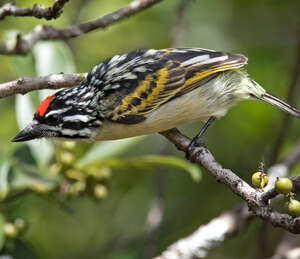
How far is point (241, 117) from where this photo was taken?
5906 millimetres

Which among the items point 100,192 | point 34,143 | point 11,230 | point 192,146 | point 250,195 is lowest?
point 11,230

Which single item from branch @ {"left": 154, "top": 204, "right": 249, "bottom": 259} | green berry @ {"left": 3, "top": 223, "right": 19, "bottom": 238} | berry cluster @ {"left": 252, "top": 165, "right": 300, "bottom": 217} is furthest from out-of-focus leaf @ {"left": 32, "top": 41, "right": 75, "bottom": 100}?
berry cluster @ {"left": 252, "top": 165, "right": 300, "bottom": 217}

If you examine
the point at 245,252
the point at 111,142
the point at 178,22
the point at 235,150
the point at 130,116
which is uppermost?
the point at 178,22

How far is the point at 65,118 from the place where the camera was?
13.6 feet

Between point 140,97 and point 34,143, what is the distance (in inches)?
44.2

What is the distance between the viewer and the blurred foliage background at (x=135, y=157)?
452 cm

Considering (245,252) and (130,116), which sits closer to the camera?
(130,116)

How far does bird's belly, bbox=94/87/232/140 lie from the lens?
4.16 m

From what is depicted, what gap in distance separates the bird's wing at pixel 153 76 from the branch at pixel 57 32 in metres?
0.32

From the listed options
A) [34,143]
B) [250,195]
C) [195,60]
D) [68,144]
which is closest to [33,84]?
[68,144]

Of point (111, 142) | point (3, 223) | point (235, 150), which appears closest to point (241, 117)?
point (235, 150)

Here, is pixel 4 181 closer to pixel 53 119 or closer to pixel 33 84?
pixel 53 119

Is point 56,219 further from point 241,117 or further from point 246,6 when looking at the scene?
point 246,6

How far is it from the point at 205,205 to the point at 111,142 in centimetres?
149
